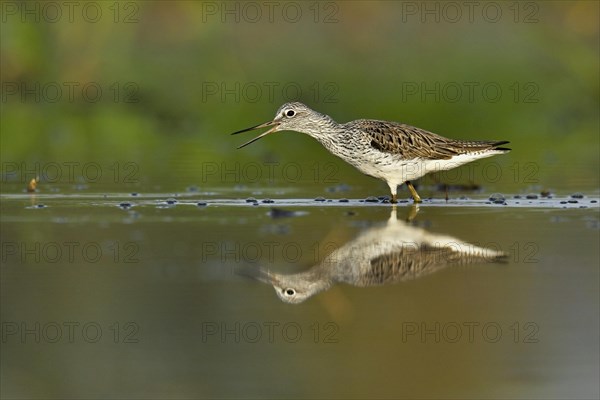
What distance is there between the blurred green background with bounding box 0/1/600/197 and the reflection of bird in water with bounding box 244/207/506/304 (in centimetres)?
1259

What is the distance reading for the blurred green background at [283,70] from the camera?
24.8m

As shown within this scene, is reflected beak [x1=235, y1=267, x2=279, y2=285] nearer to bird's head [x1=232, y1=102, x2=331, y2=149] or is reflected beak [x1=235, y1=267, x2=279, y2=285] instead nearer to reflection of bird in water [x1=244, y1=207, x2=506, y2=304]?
reflection of bird in water [x1=244, y1=207, x2=506, y2=304]

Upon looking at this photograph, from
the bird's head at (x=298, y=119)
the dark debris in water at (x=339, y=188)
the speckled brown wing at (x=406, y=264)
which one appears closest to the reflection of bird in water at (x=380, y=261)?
the speckled brown wing at (x=406, y=264)

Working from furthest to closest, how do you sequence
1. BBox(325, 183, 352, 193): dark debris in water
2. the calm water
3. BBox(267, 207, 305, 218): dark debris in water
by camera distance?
BBox(325, 183, 352, 193): dark debris in water
BBox(267, 207, 305, 218): dark debris in water
the calm water

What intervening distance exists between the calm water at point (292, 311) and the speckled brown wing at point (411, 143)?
2.01 metres

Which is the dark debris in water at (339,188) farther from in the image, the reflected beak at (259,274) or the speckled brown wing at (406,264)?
the reflected beak at (259,274)

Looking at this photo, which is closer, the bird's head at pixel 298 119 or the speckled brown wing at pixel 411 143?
the speckled brown wing at pixel 411 143

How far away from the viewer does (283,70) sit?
25.0 m

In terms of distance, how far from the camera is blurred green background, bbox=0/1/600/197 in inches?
977

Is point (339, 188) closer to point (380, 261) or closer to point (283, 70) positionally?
point (380, 261)

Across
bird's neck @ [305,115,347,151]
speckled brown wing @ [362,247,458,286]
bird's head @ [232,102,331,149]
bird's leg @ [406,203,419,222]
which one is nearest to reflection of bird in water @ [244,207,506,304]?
speckled brown wing @ [362,247,458,286]

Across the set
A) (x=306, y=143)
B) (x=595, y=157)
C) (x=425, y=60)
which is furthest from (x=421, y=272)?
(x=425, y=60)

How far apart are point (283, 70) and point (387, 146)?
35.5 ft

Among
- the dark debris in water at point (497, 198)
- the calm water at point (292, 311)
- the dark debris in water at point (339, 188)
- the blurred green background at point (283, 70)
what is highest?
the blurred green background at point (283, 70)
